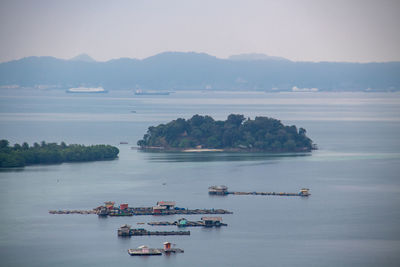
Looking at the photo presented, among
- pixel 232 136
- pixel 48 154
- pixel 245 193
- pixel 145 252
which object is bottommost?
pixel 145 252

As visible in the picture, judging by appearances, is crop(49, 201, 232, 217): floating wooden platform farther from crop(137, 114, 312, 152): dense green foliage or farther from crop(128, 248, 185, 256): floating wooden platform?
crop(137, 114, 312, 152): dense green foliage

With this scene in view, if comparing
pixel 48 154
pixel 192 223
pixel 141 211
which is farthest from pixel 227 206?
pixel 48 154

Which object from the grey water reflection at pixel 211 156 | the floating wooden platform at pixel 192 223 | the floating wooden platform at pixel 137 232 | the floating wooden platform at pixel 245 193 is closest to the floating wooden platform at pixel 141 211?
the floating wooden platform at pixel 192 223

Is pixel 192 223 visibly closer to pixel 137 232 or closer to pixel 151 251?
pixel 137 232

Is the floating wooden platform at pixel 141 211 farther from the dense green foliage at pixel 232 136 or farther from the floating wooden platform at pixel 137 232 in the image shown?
the dense green foliage at pixel 232 136

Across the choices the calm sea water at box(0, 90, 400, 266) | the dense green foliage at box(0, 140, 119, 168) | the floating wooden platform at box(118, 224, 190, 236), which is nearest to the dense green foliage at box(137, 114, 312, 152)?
the calm sea water at box(0, 90, 400, 266)

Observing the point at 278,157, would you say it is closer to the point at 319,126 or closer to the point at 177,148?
the point at 177,148
